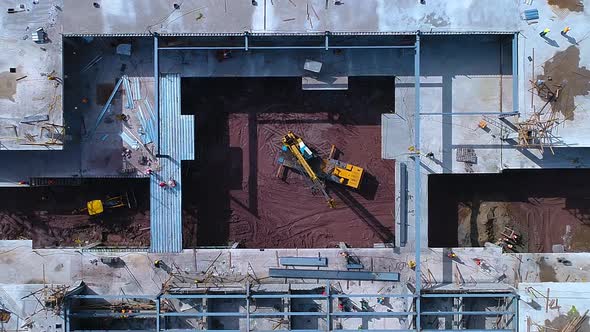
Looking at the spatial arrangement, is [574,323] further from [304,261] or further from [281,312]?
[281,312]

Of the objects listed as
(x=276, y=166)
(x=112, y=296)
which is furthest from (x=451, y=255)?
(x=112, y=296)

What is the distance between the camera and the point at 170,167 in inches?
772

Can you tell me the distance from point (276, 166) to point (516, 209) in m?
10.3

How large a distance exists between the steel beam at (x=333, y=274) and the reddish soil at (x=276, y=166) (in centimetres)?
149

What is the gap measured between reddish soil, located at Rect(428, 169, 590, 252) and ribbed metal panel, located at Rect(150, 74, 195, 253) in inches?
409

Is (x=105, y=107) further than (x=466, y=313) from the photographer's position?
Yes

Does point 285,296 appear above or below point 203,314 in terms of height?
above

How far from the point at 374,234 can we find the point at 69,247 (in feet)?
41.9

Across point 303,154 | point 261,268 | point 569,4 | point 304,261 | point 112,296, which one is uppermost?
point 569,4

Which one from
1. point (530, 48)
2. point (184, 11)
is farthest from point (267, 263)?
point (530, 48)

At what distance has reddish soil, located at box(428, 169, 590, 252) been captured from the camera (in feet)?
68.7

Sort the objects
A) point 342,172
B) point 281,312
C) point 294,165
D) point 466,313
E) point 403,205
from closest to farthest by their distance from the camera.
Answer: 1. point 466,313
2. point 281,312
3. point 403,205
4. point 342,172
5. point 294,165

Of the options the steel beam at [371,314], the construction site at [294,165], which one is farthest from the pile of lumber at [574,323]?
the steel beam at [371,314]

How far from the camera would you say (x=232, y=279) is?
64.5 ft
